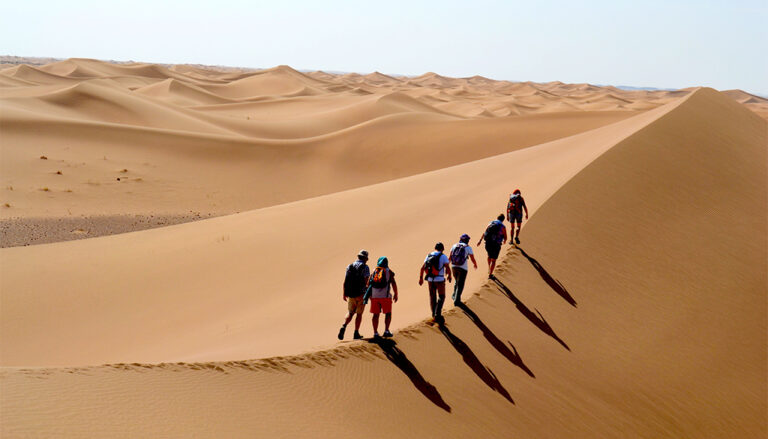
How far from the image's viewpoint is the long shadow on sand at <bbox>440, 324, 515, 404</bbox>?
682 cm

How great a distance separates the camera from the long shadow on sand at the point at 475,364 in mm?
6820

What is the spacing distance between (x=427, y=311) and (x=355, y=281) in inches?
57.1

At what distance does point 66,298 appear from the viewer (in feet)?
41.8

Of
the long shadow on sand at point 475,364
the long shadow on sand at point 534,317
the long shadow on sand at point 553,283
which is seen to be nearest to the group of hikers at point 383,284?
the long shadow on sand at point 475,364

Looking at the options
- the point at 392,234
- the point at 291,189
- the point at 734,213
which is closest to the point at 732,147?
the point at 734,213

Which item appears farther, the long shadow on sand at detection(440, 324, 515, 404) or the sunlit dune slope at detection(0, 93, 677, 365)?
the sunlit dune slope at detection(0, 93, 677, 365)

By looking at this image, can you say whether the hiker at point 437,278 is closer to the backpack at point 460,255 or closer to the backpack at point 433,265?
the backpack at point 433,265

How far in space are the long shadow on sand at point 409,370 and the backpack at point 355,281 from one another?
0.58 m

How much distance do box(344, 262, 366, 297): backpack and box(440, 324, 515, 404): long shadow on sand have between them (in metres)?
1.10

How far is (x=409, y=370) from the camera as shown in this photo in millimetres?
6762

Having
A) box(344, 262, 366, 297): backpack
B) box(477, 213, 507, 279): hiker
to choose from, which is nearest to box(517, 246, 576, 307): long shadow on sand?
box(477, 213, 507, 279): hiker

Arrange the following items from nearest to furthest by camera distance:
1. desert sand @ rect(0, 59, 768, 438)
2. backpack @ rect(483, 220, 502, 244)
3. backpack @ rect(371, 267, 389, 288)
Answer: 1. desert sand @ rect(0, 59, 768, 438)
2. backpack @ rect(371, 267, 389, 288)
3. backpack @ rect(483, 220, 502, 244)

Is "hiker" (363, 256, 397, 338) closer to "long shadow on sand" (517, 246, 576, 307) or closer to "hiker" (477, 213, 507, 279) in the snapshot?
"hiker" (477, 213, 507, 279)

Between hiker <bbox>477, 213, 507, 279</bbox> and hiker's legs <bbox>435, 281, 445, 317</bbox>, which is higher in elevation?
hiker <bbox>477, 213, 507, 279</bbox>
